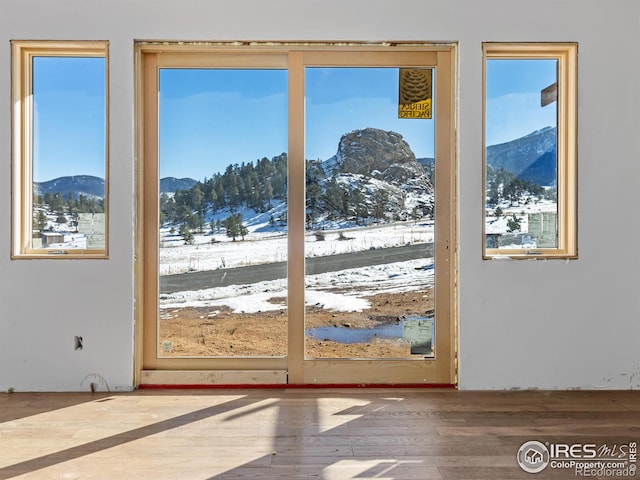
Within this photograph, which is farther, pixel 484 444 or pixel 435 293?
pixel 435 293

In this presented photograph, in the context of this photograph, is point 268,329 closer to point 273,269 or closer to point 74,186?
point 273,269

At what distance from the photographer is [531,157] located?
388cm

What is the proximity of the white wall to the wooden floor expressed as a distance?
0.26 meters

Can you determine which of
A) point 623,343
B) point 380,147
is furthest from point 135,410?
point 623,343

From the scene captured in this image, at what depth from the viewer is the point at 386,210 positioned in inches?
154

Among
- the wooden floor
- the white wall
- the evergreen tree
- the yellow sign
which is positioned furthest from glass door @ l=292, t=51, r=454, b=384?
the evergreen tree

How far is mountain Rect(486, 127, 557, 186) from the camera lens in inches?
153

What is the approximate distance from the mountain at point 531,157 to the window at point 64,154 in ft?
9.25

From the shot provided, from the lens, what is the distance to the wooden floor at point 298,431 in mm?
2520

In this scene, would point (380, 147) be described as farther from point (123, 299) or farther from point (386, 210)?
point (123, 299)

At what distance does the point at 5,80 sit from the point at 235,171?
1.67 metres

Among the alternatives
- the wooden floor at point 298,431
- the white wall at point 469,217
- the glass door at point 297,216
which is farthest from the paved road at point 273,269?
the wooden floor at point 298,431

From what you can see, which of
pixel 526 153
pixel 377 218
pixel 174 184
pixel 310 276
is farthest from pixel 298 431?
pixel 526 153

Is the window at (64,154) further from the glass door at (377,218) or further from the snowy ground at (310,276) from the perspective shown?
the glass door at (377,218)
